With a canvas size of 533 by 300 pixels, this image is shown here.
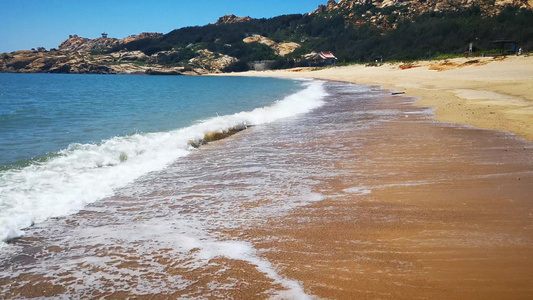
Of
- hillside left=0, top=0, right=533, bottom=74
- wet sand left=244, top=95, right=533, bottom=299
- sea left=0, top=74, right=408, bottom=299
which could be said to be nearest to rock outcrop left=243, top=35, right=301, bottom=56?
hillside left=0, top=0, right=533, bottom=74

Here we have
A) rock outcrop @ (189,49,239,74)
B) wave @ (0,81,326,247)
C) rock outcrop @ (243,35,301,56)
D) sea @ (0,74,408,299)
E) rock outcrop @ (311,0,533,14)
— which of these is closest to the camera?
sea @ (0,74,408,299)

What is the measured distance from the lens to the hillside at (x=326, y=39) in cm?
5794

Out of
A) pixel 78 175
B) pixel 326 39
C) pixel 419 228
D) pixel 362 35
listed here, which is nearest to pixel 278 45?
pixel 326 39

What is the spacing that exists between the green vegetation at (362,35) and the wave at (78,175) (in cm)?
4203

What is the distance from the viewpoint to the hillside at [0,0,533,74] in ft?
190

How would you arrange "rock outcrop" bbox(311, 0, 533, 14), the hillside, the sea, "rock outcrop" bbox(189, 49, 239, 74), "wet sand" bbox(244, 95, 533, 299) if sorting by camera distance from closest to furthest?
1. "wet sand" bbox(244, 95, 533, 299)
2. the sea
3. the hillside
4. "rock outcrop" bbox(311, 0, 533, 14)
5. "rock outcrop" bbox(189, 49, 239, 74)

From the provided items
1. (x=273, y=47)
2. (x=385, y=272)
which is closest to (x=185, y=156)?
(x=385, y=272)

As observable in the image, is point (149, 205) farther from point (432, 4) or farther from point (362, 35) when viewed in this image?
point (432, 4)

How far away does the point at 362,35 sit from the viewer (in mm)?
97562

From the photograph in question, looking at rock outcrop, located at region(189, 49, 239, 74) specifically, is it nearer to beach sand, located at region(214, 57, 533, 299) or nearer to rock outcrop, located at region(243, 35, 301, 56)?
rock outcrop, located at region(243, 35, 301, 56)

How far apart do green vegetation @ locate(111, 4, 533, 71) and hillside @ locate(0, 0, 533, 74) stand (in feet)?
0.51

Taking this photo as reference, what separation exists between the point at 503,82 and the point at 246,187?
1989cm

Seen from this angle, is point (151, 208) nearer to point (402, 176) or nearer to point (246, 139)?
point (402, 176)

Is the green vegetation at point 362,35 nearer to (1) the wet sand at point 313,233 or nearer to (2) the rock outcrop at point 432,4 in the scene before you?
(2) the rock outcrop at point 432,4
